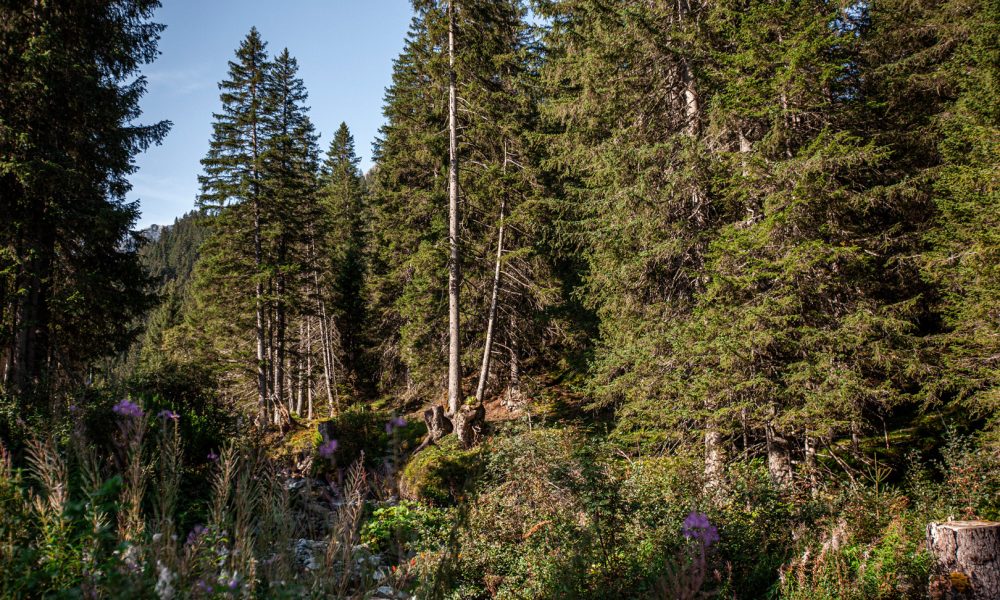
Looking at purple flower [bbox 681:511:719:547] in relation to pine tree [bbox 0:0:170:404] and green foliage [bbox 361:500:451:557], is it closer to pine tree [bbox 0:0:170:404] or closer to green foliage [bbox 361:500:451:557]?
green foliage [bbox 361:500:451:557]

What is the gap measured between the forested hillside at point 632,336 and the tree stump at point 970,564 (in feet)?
0.12

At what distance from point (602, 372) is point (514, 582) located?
502 cm

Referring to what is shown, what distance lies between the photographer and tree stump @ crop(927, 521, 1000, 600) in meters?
3.54

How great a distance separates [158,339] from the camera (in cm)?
4353

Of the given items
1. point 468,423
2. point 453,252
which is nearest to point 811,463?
point 468,423

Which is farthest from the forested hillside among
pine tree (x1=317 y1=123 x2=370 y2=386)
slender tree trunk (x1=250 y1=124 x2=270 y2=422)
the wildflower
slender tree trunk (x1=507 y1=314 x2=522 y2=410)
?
pine tree (x1=317 y1=123 x2=370 y2=386)

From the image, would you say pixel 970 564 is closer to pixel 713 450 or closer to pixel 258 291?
pixel 713 450

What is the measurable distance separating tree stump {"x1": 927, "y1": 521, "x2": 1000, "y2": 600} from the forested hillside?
0.04m

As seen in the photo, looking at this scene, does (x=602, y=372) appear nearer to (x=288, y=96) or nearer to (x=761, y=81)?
(x=761, y=81)

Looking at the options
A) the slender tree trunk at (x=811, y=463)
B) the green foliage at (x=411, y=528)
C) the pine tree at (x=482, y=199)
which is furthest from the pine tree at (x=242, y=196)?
the slender tree trunk at (x=811, y=463)

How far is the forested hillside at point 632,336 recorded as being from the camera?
3000 millimetres

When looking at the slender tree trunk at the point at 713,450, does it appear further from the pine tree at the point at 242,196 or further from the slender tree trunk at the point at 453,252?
the pine tree at the point at 242,196

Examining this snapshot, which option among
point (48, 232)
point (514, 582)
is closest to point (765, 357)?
point (514, 582)

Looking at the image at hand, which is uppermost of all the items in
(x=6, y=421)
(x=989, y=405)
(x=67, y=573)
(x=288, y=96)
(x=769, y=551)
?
(x=288, y=96)
